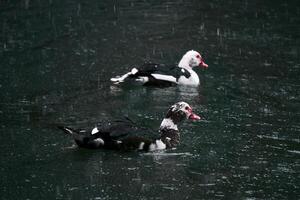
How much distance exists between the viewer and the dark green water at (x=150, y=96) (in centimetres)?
1256

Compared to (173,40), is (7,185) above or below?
below

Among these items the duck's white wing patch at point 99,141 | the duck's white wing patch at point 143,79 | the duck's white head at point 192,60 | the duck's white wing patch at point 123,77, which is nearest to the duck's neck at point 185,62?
the duck's white head at point 192,60

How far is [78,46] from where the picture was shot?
21.2 meters

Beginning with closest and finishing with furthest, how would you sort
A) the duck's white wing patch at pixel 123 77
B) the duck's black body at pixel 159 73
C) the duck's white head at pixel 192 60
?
the duck's white wing patch at pixel 123 77 → the duck's black body at pixel 159 73 → the duck's white head at pixel 192 60

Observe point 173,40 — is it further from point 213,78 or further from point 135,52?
point 213,78

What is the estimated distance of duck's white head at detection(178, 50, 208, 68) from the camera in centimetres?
1936

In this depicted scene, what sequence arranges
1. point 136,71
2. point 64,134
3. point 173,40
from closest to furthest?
1. point 64,134
2. point 136,71
3. point 173,40

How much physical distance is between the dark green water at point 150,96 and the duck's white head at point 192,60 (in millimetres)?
555

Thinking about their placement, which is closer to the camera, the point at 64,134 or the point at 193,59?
the point at 64,134

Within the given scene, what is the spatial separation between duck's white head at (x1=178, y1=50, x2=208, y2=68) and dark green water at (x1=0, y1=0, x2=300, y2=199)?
555mm

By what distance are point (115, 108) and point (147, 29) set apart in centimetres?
753

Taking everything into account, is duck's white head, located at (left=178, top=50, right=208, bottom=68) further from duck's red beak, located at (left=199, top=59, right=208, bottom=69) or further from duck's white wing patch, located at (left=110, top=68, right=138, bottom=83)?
duck's white wing patch, located at (left=110, top=68, right=138, bottom=83)

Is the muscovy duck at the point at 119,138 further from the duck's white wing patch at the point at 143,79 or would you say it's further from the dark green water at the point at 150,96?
the duck's white wing patch at the point at 143,79

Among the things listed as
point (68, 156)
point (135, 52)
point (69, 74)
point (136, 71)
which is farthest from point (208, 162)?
point (135, 52)
